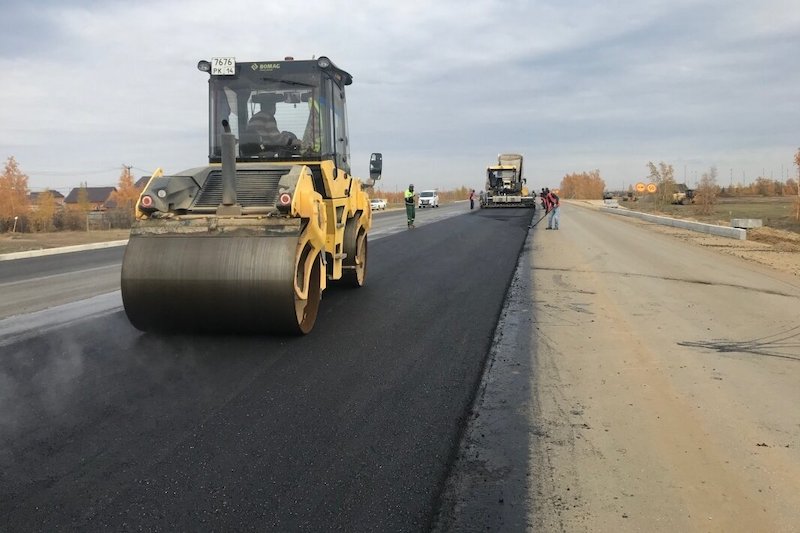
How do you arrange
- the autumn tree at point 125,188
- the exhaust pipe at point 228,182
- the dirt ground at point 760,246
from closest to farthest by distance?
the exhaust pipe at point 228,182 → the dirt ground at point 760,246 → the autumn tree at point 125,188

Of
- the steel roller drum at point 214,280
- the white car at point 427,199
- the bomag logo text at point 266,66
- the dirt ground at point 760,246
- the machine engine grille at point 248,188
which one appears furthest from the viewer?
the white car at point 427,199

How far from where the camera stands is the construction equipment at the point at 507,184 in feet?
134

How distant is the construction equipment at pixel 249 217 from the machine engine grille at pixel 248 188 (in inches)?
0.4

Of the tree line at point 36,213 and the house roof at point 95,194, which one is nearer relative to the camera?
the tree line at point 36,213

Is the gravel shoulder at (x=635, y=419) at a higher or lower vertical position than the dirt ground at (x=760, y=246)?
lower

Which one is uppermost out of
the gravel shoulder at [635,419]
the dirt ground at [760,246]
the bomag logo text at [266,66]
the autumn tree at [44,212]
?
the bomag logo text at [266,66]

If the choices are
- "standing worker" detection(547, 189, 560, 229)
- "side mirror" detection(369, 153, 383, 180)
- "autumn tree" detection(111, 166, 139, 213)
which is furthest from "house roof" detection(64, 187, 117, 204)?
"side mirror" detection(369, 153, 383, 180)

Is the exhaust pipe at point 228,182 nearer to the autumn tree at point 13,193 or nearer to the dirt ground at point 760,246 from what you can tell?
the dirt ground at point 760,246

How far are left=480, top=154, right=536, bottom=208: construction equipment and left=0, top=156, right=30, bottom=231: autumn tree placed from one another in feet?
93.9

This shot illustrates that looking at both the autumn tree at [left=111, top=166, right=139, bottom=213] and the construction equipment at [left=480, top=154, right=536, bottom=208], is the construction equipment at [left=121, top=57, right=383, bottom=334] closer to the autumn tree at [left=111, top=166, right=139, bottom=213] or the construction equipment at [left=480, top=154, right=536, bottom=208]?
the construction equipment at [left=480, top=154, right=536, bottom=208]

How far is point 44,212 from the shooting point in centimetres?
3297

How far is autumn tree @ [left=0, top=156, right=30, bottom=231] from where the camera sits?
3366 cm

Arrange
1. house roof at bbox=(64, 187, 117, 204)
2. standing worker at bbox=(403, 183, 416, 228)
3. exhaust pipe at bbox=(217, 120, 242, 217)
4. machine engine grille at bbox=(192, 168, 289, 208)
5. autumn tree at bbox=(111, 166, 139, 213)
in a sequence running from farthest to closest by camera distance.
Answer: house roof at bbox=(64, 187, 117, 204) < autumn tree at bbox=(111, 166, 139, 213) < standing worker at bbox=(403, 183, 416, 228) < machine engine grille at bbox=(192, 168, 289, 208) < exhaust pipe at bbox=(217, 120, 242, 217)

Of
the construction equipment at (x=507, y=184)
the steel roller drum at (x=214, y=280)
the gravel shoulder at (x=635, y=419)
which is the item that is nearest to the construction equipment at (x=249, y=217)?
the steel roller drum at (x=214, y=280)
